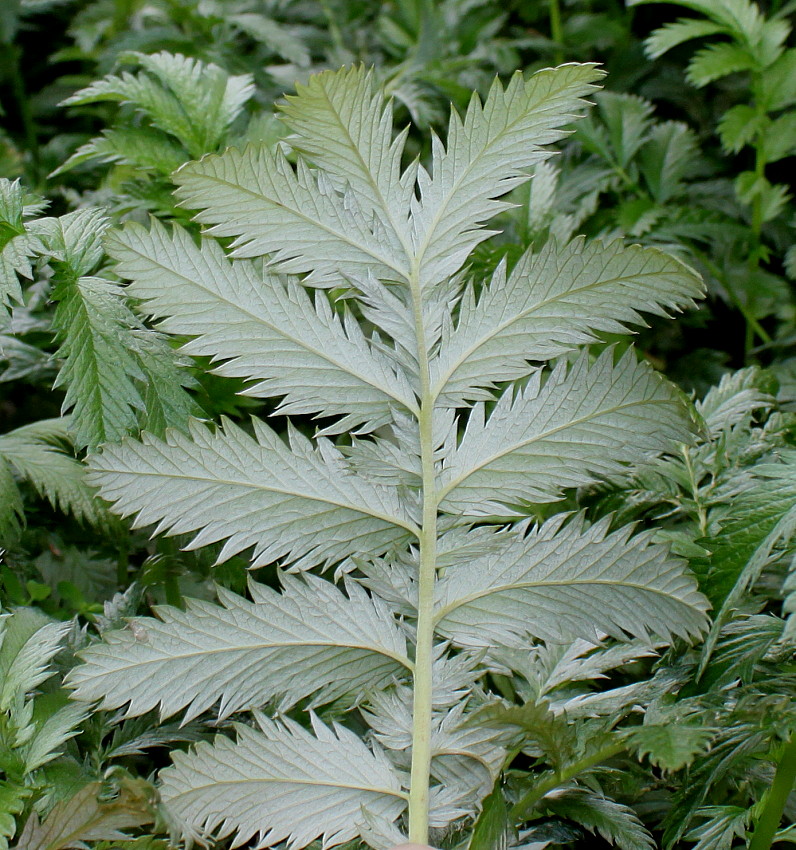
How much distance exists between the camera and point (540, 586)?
67 cm

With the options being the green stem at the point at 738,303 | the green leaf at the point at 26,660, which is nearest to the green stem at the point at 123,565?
the green leaf at the point at 26,660

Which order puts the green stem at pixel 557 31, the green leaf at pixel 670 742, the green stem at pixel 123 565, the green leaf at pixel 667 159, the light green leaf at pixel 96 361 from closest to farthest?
1. the green leaf at pixel 670 742
2. the light green leaf at pixel 96 361
3. the green stem at pixel 123 565
4. the green leaf at pixel 667 159
5. the green stem at pixel 557 31

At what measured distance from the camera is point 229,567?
0.81 metres

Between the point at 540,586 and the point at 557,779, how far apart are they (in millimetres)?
144

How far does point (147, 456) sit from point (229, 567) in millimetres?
182

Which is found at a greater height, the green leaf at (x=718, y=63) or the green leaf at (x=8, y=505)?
the green leaf at (x=718, y=63)

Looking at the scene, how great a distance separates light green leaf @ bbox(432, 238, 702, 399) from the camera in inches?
25.7

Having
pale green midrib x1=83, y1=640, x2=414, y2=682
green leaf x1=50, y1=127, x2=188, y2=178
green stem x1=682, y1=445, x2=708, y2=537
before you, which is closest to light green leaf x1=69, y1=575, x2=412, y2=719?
pale green midrib x1=83, y1=640, x2=414, y2=682

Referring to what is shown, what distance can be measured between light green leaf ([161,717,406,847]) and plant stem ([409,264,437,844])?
0.06 feet

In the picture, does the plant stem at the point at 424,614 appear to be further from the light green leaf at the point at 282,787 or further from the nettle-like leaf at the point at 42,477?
the nettle-like leaf at the point at 42,477

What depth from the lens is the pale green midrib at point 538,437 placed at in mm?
658

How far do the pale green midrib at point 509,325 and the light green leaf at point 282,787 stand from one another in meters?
0.29

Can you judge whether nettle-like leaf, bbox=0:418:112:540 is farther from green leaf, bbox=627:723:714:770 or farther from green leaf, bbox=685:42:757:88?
green leaf, bbox=685:42:757:88

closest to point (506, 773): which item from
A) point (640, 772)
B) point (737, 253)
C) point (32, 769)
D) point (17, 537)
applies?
point (640, 772)
